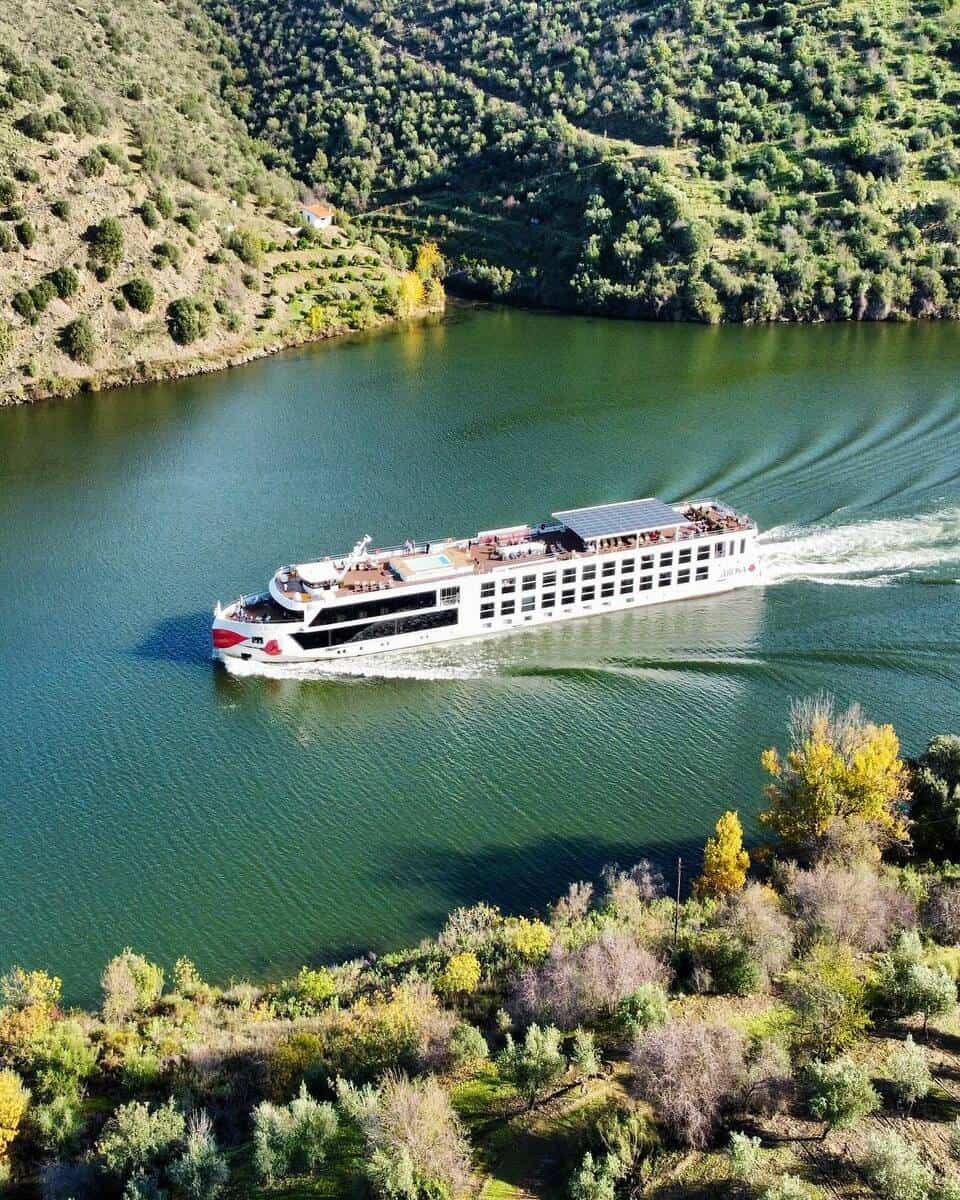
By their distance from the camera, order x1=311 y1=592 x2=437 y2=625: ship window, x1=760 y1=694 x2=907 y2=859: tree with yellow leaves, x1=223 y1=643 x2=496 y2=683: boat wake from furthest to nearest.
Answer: x1=311 y1=592 x2=437 y2=625: ship window → x1=223 y1=643 x2=496 y2=683: boat wake → x1=760 y1=694 x2=907 y2=859: tree with yellow leaves

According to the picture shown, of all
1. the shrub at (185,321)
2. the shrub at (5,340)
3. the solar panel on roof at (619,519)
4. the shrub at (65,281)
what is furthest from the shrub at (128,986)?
the shrub at (65,281)

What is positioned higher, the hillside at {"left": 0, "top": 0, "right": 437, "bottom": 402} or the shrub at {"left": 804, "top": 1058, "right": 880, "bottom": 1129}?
the hillside at {"left": 0, "top": 0, "right": 437, "bottom": 402}

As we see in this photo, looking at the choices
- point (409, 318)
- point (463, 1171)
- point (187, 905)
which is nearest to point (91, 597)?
point (187, 905)

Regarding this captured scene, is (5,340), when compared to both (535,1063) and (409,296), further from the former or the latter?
(535,1063)

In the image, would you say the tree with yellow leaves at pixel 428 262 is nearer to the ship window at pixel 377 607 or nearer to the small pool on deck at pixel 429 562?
the small pool on deck at pixel 429 562

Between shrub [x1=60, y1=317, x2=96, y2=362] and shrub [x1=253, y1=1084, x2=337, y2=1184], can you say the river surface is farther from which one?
shrub [x1=253, y1=1084, x2=337, y2=1184]

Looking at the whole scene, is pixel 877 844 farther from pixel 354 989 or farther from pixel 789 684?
pixel 354 989

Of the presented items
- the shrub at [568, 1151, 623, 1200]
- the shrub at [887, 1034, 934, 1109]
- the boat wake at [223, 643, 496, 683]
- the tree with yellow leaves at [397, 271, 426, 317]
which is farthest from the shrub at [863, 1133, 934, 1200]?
the tree with yellow leaves at [397, 271, 426, 317]
